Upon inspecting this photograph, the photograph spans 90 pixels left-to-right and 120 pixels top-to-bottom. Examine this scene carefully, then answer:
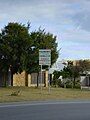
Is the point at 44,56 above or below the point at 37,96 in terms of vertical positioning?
above

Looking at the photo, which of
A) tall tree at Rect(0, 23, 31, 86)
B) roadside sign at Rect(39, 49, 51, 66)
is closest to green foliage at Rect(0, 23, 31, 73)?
tall tree at Rect(0, 23, 31, 86)

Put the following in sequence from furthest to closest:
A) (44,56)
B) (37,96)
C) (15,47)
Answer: (15,47) → (44,56) → (37,96)

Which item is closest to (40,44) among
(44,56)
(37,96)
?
(44,56)

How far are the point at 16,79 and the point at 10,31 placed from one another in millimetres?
9668

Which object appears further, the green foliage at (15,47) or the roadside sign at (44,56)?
the green foliage at (15,47)

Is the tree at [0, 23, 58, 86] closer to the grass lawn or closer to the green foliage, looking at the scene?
the green foliage

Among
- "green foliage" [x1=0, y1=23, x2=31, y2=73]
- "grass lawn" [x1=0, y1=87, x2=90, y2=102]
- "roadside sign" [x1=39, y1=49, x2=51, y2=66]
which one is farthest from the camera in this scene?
"green foliage" [x1=0, y1=23, x2=31, y2=73]

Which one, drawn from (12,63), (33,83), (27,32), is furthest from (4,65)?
(33,83)

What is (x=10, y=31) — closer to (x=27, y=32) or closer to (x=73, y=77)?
(x=27, y=32)

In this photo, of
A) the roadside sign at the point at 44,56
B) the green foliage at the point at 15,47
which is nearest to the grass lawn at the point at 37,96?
the roadside sign at the point at 44,56

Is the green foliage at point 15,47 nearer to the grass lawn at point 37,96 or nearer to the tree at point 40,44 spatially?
the tree at point 40,44

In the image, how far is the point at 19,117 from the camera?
62.5ft

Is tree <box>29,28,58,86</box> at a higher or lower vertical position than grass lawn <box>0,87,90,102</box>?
higher

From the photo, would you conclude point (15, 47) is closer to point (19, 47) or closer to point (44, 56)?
point (19, 47)
